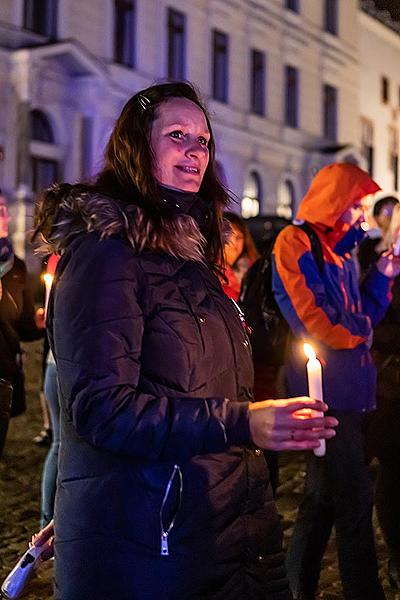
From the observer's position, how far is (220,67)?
98.2 ft

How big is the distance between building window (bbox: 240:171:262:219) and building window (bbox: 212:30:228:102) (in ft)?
9.90

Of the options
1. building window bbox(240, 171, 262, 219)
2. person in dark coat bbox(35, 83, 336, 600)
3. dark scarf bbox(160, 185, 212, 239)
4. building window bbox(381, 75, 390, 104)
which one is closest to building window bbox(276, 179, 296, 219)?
building window bbox(240, 171, 262, 219)

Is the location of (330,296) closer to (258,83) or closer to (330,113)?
(258,83)

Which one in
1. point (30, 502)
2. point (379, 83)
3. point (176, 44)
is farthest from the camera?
point (379, 83)

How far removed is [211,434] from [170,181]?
687 millimetres

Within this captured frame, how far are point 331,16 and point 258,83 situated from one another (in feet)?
20.5

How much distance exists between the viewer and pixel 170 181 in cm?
239

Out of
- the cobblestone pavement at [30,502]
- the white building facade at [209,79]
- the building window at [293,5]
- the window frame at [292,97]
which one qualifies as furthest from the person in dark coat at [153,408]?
the building window at [293,5]

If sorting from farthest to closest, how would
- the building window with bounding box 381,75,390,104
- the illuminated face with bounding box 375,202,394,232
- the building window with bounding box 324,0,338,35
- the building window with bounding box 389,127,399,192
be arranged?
1. the building window with bounding box 389,127,399,192
2. the building window with bounding box 381,75,390,104
3. the building window with bounding box 324,0,338,35
4. the illuminated face with bounding box 375,202,394,232

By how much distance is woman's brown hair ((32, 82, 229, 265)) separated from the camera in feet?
7.59

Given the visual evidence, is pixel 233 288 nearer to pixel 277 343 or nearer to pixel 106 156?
pixel 277 343

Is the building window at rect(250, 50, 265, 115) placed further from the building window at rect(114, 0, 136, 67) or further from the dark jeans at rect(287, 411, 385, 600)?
the dark jeans at rect(287, 411, 385, 600)

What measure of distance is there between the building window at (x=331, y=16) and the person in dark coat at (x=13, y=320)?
32.7 m

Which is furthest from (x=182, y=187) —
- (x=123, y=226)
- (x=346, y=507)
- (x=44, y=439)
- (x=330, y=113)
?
(x=330, y=113)
